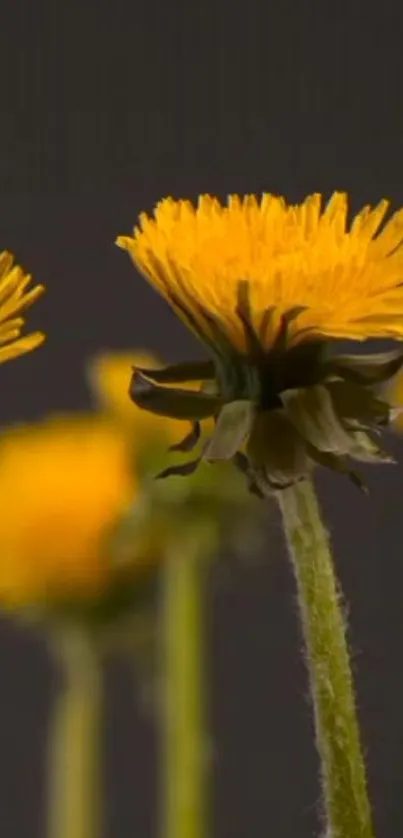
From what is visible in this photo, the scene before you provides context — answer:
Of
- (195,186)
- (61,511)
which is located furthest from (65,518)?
(195,186)

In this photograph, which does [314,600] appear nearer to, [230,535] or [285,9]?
[230,535]

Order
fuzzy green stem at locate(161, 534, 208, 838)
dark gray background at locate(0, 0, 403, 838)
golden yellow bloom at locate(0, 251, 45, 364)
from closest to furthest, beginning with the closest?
Answer: golden yellow bloom at locate(0, 251, 45, 364) < fuzzy green stem at locate(161, 534, 208, 838) < dark gray background at locate(0, 0, 403, 838)

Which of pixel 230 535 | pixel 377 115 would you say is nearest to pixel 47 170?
pixel 377 115

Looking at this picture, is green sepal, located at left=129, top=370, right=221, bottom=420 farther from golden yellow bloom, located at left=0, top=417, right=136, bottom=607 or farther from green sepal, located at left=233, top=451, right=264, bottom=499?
golden yellow bloom, located at left=0, top=417, right=136, bottom=607

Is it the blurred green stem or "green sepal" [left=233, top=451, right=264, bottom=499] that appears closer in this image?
"green sepal" [left=233, top=451, right=264, bottom=499]

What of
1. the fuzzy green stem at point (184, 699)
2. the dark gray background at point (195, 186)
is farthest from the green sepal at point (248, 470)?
the dark gray background at point (195, 186)

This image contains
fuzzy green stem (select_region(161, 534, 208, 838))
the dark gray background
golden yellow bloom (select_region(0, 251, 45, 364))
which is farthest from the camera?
the dark gray background

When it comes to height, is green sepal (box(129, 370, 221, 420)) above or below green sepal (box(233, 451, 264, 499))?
above

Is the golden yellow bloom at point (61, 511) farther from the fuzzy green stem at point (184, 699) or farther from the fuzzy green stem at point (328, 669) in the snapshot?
the fuzzy green stem at point (328, 669)

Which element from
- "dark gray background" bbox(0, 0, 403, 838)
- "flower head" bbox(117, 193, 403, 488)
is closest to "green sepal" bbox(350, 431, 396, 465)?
"flower head" bbox(117, 193, 403, 488)
